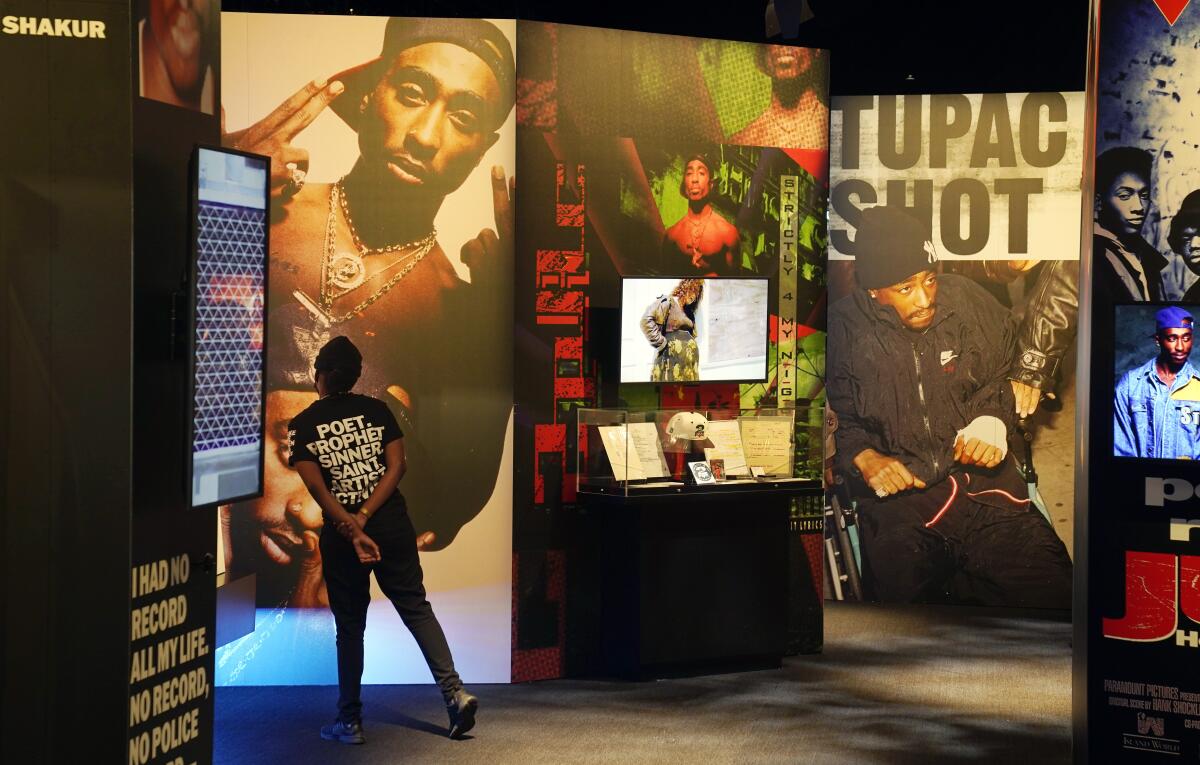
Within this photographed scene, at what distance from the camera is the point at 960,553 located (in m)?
8.98

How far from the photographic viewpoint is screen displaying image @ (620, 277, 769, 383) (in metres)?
6.87

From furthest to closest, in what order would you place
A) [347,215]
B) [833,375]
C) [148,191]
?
[833,375], [347,215], [148,191]

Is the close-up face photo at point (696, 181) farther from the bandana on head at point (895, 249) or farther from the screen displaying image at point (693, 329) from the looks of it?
the bandana on head at point (895, 249)

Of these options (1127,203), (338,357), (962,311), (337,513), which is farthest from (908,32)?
(337,513)

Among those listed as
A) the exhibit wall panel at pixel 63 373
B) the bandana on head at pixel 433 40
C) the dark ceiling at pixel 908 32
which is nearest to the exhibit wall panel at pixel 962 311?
the dark ceiling at pixel 908 32

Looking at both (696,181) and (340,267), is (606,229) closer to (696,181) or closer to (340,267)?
(696,181)

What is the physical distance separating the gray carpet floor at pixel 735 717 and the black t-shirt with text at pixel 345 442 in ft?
3.44

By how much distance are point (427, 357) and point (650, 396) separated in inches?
45.0

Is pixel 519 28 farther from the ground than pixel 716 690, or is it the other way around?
pixel 519 28

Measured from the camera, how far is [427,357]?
6.66 meters

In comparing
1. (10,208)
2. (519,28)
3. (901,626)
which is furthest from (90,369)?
(901,626)

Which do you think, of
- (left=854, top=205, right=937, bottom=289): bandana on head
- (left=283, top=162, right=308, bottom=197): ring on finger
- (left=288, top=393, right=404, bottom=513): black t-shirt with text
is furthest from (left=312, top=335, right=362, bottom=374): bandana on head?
(left=854, top=205, right=937, bottom=289): bandana on head

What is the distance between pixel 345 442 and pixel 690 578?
81.3 inches

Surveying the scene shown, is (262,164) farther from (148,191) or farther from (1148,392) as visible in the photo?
(1148,392)
